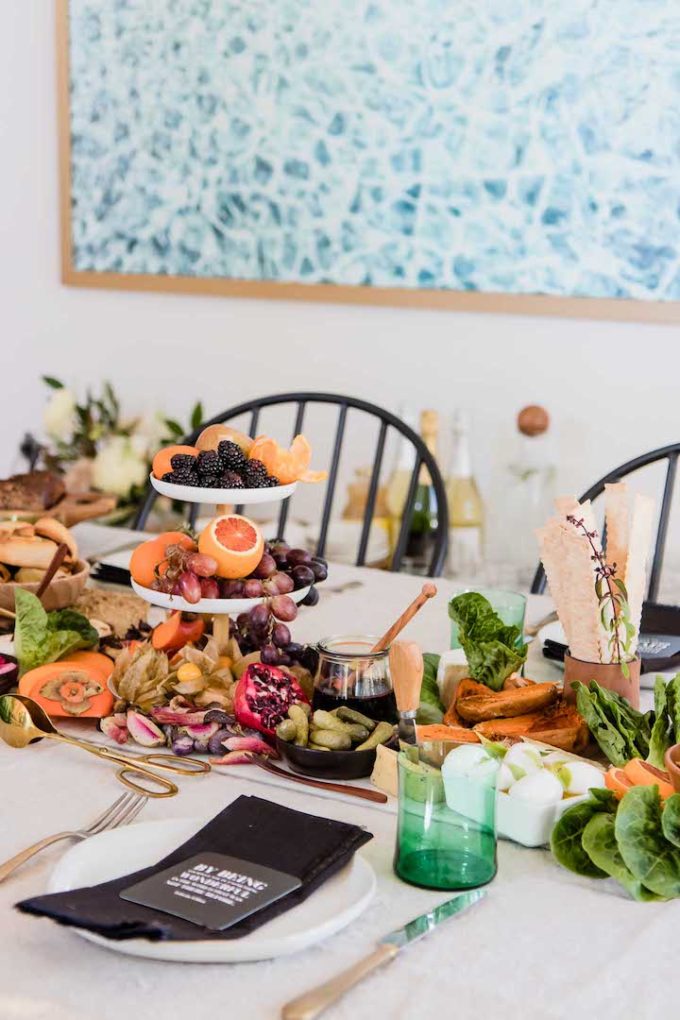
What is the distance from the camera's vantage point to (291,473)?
1316 millimetres

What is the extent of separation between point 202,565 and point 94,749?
206 millimetres

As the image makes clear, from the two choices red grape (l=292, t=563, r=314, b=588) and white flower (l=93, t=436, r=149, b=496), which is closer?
red grape (l=292, t=563, r=314, b=588)

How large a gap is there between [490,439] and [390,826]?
1.76 meters

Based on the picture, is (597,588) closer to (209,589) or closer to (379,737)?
(379,737)

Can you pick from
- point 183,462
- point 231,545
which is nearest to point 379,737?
point 231,545

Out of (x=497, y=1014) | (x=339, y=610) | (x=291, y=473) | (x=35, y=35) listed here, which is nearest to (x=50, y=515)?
(x=339, y=610)

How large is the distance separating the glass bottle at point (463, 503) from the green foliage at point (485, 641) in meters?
1.28

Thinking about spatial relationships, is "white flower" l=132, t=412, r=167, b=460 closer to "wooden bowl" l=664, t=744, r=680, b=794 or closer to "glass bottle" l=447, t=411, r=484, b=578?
"glass bottle" l=447, t=411, r=484, b=578

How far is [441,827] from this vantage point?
0.93 m

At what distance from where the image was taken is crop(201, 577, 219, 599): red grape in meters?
1.22

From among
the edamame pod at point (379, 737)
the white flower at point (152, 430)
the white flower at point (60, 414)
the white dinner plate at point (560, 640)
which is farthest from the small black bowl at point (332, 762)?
the white flower at point (60, 414)

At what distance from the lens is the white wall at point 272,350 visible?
2564 millimetres

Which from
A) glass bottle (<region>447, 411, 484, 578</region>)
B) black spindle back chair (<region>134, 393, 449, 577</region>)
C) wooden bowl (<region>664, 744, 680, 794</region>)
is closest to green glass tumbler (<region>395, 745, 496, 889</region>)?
wooden bowl (<region>664, 744, 680, 794</region>)

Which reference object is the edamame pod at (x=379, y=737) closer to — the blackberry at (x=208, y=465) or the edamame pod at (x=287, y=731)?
the edamame pod at (x=287, y=731)
